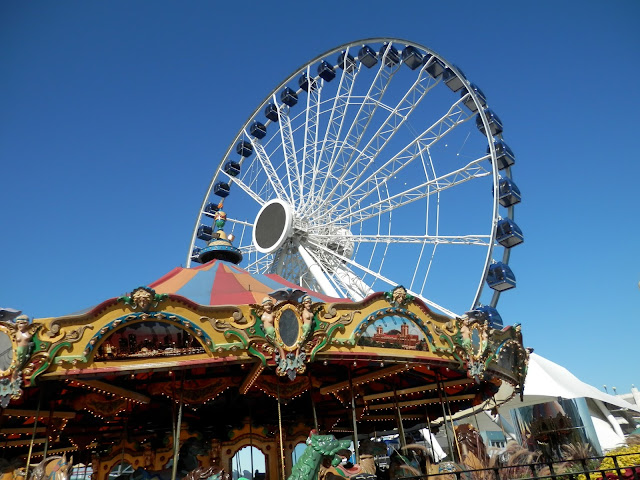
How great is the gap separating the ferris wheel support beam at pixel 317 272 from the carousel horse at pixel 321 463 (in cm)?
745

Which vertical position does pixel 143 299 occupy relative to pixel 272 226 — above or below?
below

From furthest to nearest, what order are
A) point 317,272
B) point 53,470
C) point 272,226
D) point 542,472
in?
point 272,226 < point 317,272 < point 542,472 < point 53,470

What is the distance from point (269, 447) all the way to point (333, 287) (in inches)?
219

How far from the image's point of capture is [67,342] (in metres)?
7.02

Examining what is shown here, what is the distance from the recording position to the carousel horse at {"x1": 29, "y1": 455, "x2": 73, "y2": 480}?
722 cm

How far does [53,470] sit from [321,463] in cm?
398

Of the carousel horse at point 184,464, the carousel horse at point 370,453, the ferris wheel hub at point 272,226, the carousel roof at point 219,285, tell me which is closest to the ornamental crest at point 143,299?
the carousel roof at point 219,285

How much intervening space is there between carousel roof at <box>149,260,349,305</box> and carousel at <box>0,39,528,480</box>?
0.06m

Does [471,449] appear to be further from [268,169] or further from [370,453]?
[268,169]

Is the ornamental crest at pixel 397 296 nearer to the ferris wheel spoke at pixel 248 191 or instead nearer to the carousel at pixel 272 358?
the carousel at pixel 272 358

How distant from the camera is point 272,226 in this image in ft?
54.2

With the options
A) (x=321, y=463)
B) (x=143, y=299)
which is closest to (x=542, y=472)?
(x=321, y=463)

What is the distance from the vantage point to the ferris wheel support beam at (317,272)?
1471cm

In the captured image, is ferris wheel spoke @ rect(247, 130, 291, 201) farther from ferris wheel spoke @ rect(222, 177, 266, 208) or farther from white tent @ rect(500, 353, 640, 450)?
white tent @ rect(500, 353, 640, 450)
